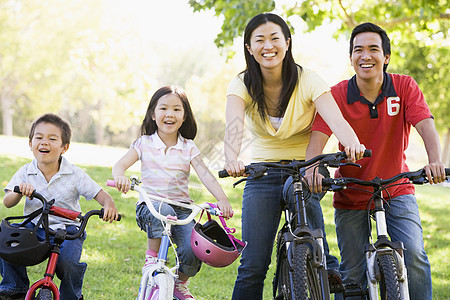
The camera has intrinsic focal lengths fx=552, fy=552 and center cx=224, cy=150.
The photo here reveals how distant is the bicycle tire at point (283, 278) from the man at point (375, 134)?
514 millimetres

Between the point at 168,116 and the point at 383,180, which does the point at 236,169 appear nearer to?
the point at 383,180

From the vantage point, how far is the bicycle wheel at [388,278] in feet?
10.1

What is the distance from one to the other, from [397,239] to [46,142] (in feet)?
8.35

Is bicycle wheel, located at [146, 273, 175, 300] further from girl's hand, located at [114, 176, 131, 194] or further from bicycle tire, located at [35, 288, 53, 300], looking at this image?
bicycle tire, located at [35, 288, 53, 300]

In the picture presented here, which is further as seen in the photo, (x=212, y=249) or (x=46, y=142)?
(x=46, y=142)

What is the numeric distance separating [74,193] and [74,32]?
31.8 m

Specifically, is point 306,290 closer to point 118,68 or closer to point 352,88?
point 352,88

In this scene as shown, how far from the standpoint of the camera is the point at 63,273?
3809 millimetres

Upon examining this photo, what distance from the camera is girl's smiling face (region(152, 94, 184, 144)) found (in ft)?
13.6

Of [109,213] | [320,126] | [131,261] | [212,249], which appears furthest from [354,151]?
[131,261]

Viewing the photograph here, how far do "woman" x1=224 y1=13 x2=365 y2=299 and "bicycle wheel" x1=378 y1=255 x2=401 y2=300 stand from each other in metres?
0.52

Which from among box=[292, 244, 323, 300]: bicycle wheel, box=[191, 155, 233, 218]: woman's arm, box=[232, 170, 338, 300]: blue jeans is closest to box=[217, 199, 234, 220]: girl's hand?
box=[191, 155, 233, 218]: woman's arm

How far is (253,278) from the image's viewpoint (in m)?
3.82

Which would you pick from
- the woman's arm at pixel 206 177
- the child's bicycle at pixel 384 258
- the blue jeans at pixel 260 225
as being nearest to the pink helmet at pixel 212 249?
the blue jeans at pixel 260 225
